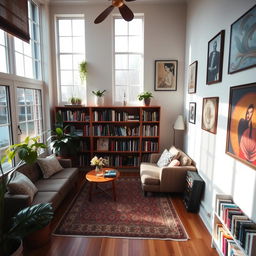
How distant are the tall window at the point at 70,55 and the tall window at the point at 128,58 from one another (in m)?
0.82

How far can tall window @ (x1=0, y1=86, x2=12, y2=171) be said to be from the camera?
263 centimetres

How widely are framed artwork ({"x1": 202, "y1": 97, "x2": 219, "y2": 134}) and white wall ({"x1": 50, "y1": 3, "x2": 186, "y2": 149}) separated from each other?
1.49 metres

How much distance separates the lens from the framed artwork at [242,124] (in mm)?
1536

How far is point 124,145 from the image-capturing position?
414cm

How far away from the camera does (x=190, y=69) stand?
3447 mm

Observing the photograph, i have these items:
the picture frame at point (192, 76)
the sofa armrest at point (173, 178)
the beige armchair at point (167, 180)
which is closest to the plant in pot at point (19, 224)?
the beige armchair at point (167, 180)

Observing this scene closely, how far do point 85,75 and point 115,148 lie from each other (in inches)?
73.0

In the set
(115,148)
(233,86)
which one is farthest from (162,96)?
(233,86)

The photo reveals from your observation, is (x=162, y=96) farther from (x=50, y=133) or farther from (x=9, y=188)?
(x=9, y=188)

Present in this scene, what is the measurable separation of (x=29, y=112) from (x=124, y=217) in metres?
2.60

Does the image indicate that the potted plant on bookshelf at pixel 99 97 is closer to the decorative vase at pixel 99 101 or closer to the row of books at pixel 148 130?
the decorative vase at pixel 99 101

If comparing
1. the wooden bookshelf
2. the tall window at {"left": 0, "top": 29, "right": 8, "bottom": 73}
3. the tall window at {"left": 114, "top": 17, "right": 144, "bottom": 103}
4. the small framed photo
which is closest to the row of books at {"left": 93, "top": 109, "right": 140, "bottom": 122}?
the wooden bookshelf

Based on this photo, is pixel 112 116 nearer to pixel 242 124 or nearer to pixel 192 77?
pixel 192 77

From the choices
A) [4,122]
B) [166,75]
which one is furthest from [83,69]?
[4,122]
